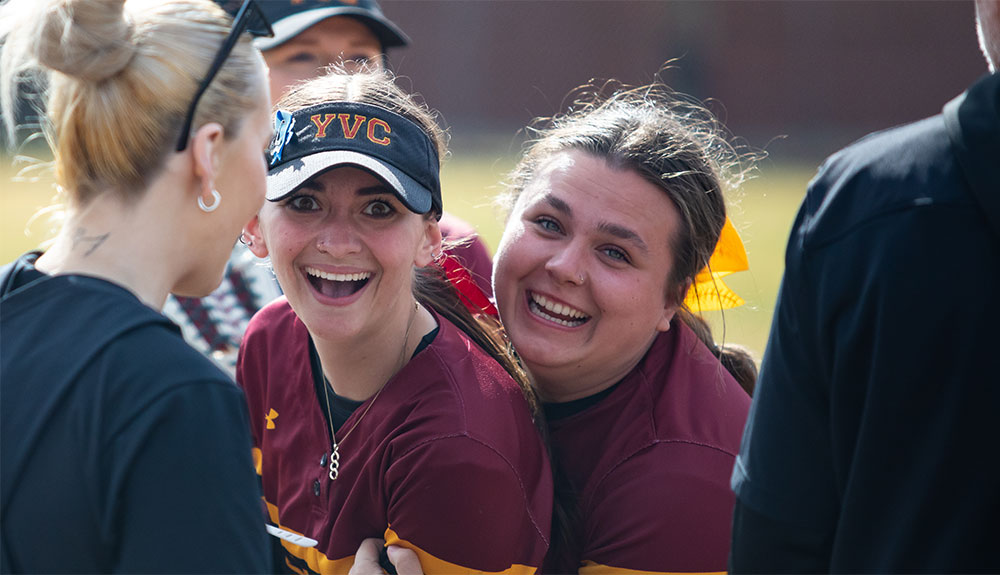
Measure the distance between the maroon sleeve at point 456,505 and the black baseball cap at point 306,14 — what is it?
1.97m

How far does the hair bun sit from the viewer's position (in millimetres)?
1486

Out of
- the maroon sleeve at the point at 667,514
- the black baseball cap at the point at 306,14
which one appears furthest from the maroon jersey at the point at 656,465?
the black baseball cap at the point at 306,14

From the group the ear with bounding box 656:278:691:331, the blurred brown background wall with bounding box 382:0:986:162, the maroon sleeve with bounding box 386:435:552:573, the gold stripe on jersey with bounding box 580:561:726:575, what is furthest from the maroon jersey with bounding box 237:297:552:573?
the blurred brown background wall with bounding box 382:0:986:162

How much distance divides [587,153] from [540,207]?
202 millimetres

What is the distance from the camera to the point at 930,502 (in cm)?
140

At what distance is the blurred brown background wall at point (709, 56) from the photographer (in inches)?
787

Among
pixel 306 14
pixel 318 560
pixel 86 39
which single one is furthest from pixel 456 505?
pixel 306 14

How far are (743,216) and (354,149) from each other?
234 inches

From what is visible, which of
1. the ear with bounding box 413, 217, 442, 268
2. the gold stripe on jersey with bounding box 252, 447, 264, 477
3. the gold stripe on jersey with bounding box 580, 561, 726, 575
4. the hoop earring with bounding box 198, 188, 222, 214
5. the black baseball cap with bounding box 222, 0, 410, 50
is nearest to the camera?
the hoop earring with bounding box 198, 188, 222, 214

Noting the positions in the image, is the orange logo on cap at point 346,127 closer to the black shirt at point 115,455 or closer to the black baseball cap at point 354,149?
the black baseball cap at point 354,149

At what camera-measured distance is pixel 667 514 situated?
2234 mm

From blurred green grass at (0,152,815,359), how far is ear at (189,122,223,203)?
221 inches

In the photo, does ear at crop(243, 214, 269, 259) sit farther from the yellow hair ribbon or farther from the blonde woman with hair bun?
the yellow hair ribbon

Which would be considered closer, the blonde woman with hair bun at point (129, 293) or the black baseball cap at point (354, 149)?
the blonde woman with hair bun at point (129, 293)
